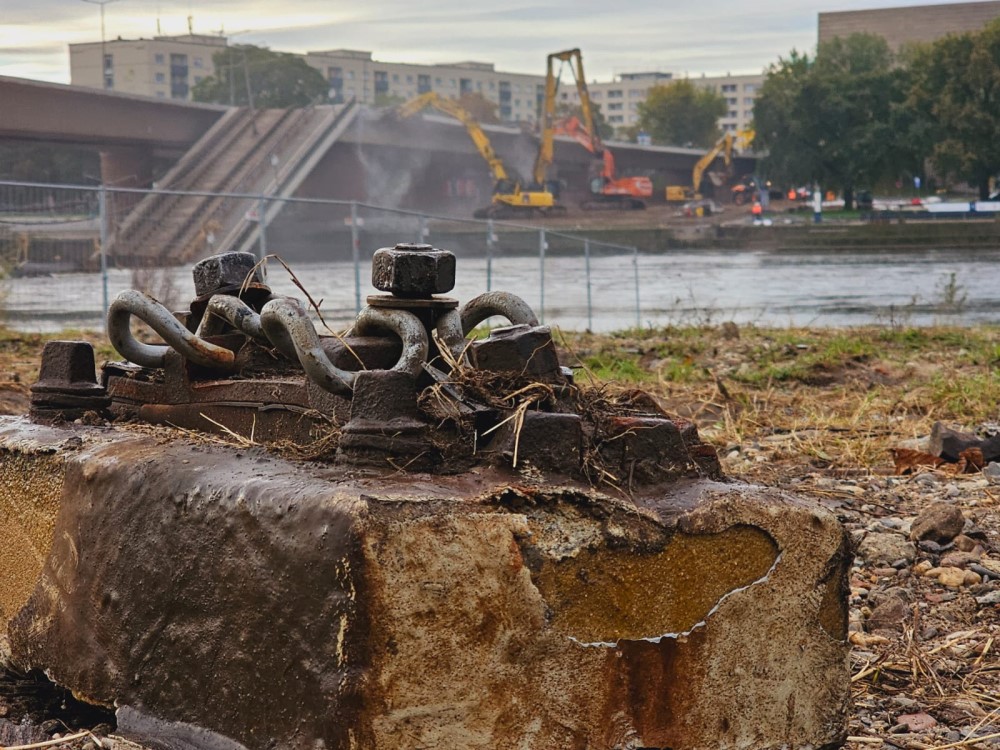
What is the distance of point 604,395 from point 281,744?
1106 mm

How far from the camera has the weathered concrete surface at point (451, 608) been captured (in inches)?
100

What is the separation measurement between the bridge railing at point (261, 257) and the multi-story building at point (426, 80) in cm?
10008

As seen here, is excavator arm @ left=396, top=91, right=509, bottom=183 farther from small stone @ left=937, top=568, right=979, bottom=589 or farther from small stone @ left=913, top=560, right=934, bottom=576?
small stone @ left=937, top=568, right=979, bottom=589

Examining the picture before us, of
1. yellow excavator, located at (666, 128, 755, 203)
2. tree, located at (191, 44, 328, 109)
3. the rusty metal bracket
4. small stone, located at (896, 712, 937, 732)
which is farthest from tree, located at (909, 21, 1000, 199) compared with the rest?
the rusty metal bracket

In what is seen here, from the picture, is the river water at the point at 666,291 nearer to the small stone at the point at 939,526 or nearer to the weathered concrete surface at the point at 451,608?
the small stone at the point at 939,526

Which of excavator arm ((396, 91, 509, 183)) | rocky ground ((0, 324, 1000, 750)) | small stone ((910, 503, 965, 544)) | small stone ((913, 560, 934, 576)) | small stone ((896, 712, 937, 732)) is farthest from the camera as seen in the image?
excavator arm ((396, 91, 509, 183))

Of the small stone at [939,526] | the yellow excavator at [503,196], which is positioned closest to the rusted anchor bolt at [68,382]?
the small stone at [939,526]

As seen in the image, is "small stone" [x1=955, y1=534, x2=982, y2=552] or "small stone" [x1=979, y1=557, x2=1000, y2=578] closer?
"small stone" [x1=979, y1=557, x2=1000, y2=578]

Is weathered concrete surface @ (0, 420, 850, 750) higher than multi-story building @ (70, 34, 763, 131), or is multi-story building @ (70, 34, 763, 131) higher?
multi-story building @ (70, 34, 763, 131)

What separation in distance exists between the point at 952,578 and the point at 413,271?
97.4 inches

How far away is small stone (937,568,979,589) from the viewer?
4.58 metres

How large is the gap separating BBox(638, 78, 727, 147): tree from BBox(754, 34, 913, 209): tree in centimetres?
4188

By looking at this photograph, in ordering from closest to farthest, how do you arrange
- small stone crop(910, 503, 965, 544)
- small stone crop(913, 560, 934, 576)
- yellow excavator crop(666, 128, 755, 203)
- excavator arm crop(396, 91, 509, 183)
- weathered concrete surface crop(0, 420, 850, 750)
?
weathered concrete surface crop(0, 420, 850, 750) < small stone crop(913, 560, 934, 576) < small stone crop(910, 503, 965, 544) < excavator arm crop(396, 91, 509, 183) < yellow excavator crop(666, 128, 755, 203)

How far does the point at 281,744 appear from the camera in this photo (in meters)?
2.63
